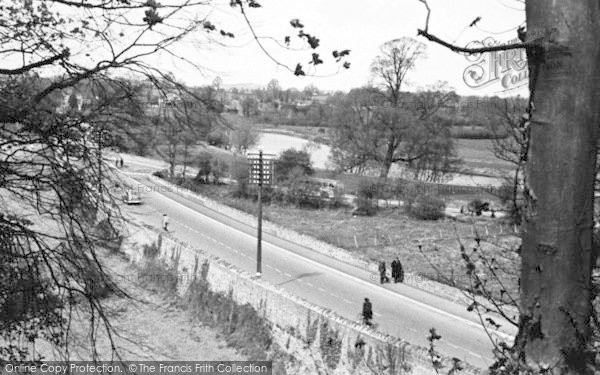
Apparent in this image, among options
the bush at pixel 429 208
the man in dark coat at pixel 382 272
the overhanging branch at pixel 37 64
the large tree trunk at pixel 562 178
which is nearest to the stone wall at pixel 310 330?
the overhanging branch at pixel 37 64

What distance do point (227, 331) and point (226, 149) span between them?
33.3 m

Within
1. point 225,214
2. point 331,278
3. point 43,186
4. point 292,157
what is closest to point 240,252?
point 331,278

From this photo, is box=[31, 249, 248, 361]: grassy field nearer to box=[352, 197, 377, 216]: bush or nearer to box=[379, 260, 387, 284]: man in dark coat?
box=[379, 260, 387, 284]: man in dark coat

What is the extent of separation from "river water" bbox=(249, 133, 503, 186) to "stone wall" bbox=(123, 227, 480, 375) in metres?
11.8

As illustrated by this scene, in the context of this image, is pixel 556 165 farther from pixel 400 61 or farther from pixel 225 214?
pixel 400 61

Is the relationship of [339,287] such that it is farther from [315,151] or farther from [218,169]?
[315,151]

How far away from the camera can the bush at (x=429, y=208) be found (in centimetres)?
2817

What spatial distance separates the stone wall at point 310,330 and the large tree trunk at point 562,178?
18.9ft

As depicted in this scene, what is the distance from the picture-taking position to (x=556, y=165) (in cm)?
146

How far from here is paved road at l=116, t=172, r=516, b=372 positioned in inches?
484

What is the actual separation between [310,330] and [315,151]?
29316mm

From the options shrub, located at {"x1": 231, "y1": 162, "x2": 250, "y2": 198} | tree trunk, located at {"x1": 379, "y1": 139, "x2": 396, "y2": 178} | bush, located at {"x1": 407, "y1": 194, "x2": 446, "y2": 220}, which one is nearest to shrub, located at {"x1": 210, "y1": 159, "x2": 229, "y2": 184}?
shrub, located at {"x1": 231, "y1": 162, "x2": 250, "y2": 198}

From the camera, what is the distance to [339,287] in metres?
16.3

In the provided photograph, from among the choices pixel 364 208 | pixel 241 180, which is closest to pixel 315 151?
pixel 241 180
